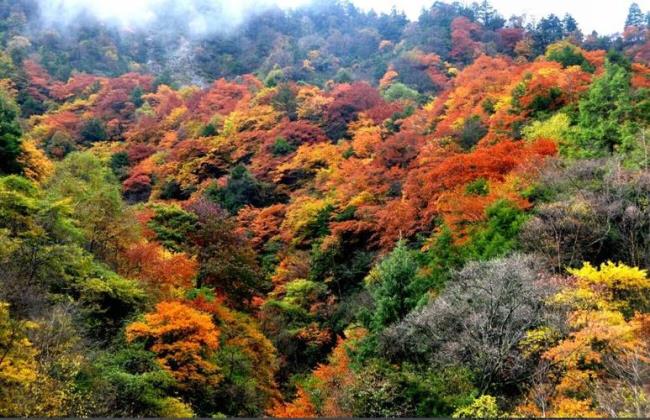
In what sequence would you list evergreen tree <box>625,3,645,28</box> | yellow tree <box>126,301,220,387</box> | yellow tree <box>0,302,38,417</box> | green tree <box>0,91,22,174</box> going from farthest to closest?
evergreen tree <box>625,3,645,28</box>, green tree <box>0,91,22,174</box>, yellow tree <box>126,301,220,387</box>, yellow tree <box>0,302,38,417</box>

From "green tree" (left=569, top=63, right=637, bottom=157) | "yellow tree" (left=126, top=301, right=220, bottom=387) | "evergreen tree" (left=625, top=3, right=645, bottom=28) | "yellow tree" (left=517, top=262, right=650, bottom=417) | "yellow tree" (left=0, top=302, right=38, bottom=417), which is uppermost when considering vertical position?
"evergreen tree" (left=625, top=3, right=645, bottom=28)

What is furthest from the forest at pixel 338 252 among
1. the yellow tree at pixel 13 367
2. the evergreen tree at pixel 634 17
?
the evergreen tree at pixel 634 17

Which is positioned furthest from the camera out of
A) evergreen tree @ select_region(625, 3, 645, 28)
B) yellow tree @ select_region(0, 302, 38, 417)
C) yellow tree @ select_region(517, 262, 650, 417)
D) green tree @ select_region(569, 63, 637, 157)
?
evergreen tree @ select_region(625, 3, 645, 28)

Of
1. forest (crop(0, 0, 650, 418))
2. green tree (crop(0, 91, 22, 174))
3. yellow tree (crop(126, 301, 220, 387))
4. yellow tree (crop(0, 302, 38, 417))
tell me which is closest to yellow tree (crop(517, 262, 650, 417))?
forest (crop(0, 0, 650, 418))

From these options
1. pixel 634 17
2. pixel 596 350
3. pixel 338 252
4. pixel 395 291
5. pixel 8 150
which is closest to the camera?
pixel 596 350

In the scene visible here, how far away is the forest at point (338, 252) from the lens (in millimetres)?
14406

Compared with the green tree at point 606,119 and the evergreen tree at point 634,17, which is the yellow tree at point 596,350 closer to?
the green tree at point 606,119

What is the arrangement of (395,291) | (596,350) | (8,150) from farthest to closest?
1. (8,150)
2. (395,291)
3. (596,350)

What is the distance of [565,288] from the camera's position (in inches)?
603

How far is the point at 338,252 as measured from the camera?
34.6 metres

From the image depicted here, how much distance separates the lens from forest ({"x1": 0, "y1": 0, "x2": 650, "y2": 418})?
14.4 m

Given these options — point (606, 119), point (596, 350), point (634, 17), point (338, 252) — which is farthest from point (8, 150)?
point (634, 17)

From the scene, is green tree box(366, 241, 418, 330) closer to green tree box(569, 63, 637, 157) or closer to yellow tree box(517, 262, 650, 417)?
yellow tree box(517, 262, 650, 417)

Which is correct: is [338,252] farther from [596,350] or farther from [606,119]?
[596,350]
